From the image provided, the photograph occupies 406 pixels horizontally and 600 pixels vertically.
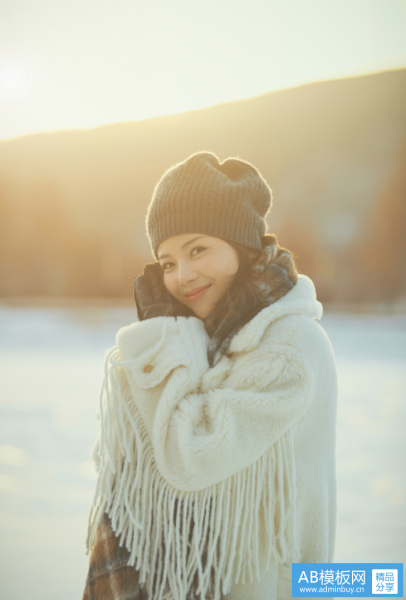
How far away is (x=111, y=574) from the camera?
0.85m

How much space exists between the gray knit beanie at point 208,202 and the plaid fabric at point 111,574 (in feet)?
1.98

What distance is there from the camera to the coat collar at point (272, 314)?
0.86m

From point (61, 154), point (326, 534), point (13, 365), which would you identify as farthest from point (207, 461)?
point (61, 154)

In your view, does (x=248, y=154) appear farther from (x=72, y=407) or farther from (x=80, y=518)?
(x=80, y=518)

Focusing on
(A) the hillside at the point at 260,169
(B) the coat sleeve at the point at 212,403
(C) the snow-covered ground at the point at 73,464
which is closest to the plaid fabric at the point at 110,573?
(B) the coat sleeve at the point at 212,403

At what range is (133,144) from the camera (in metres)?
11.7

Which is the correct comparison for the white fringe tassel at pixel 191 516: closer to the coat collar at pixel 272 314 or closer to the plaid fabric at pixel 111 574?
the plaid fabric at pixel 111 574

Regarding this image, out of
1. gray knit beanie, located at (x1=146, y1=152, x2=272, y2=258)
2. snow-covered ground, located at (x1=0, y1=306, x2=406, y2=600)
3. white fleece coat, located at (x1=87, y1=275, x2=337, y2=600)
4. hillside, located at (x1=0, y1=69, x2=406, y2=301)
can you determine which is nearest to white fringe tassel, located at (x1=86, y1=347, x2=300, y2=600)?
white fleece coat, located at (x1=87, y1=275, x2=337, y2=600)

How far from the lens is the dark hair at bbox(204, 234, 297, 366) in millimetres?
890

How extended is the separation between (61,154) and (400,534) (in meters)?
12.7

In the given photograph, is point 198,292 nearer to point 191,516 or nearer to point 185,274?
point 185,274

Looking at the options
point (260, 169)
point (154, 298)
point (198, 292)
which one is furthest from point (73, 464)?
point (260, 169)

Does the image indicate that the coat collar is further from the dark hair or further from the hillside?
the hillside

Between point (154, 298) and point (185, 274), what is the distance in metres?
0.15
